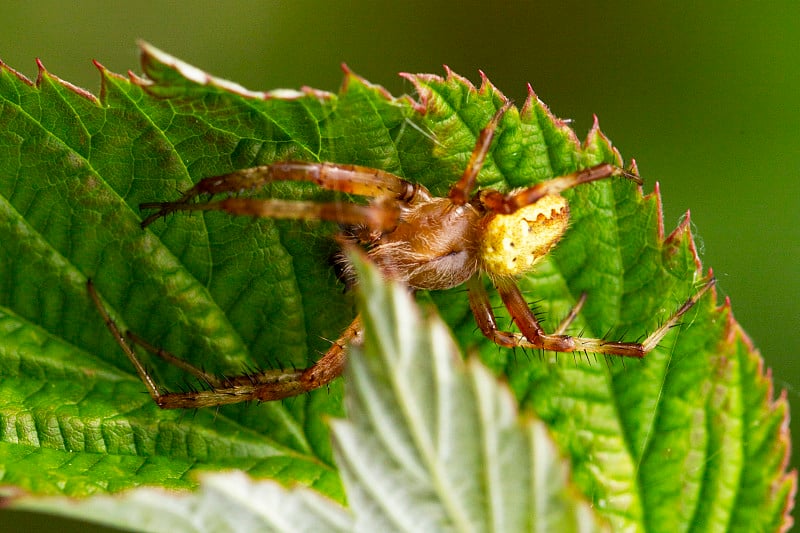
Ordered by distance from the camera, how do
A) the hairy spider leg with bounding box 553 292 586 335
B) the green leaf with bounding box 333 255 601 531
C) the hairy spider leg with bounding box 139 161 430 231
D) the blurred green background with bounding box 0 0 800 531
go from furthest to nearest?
the blurred green background with bounding box 0 0 800 531 → the hairy spider leg with bounding box 553 292 586 335 → the hairy spider leg with bounding box 139 161 430 231 → the green leaf with bounding box 333 255 601 531

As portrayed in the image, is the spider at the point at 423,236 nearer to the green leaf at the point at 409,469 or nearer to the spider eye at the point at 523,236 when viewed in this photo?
the spider eye at the point at 523,236

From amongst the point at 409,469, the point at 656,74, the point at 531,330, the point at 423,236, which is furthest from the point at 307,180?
the point at 656,74

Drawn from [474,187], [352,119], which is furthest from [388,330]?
[474,187]

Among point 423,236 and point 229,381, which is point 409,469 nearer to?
point 229,381

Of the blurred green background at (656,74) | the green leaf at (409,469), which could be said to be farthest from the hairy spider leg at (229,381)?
the blurred green background at (656,74)

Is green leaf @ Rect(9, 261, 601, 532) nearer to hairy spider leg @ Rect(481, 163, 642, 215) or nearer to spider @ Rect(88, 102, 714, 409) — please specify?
spider @ Rect(88, 102, 714, 409)

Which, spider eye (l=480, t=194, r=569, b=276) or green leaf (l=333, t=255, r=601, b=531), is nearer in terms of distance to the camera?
green leaf (l=333, t=255, r=601, b=531)

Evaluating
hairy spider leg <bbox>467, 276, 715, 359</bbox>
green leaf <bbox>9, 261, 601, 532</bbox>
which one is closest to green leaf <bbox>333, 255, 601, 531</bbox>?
green leaf <bbox>9, 261, 601, 532</bbox>

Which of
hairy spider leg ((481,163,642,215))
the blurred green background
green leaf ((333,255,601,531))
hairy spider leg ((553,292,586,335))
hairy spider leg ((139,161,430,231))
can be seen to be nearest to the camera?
green leaf ((333,255,601,531))
